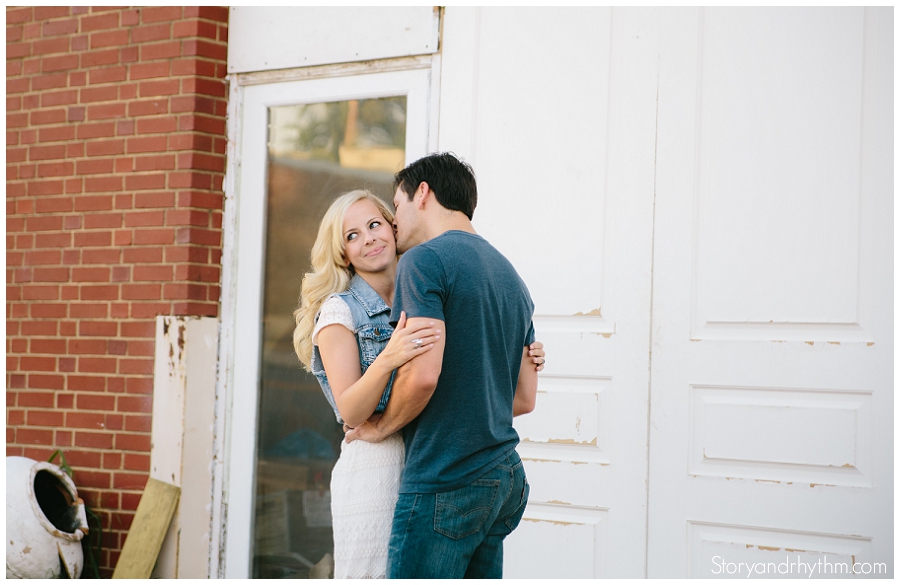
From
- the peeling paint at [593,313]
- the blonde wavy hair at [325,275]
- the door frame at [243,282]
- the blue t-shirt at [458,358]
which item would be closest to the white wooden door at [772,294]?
the peeling paint at [593,313]

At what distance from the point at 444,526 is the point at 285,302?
2.51 metres

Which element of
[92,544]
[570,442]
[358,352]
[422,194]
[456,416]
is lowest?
[92,544]

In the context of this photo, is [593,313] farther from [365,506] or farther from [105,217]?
[105,217]

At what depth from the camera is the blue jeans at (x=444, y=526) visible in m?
2.23

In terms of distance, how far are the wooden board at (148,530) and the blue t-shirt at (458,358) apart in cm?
246

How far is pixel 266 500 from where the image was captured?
14.7 feet

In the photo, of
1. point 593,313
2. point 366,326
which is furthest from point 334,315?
point 593,313

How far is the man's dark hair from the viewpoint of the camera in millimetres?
2555

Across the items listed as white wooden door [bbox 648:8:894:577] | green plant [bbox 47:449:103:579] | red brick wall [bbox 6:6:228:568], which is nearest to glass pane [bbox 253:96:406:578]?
red brick wall [bbox 6:6:228:568]

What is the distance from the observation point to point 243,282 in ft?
15.0

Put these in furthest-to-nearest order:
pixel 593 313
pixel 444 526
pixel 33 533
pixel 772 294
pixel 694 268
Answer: pixel 33 533, pixel 593 313, pixel 694 268, pixel 772 294, pixel 444 526

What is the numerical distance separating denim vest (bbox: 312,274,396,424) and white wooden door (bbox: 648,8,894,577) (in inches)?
59.1

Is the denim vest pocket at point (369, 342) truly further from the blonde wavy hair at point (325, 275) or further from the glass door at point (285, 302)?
the glass door at point (285, 302)

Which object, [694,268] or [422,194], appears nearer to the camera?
[422,194]
